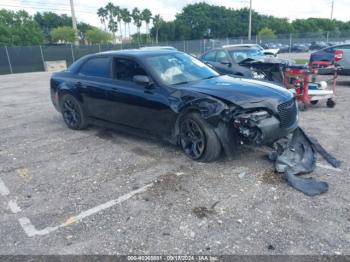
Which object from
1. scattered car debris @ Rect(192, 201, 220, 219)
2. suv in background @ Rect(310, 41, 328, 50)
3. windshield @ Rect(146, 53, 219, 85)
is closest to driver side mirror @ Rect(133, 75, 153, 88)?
windshield @ Rect(146, 53, 219, 85)

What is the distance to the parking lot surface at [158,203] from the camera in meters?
2.98

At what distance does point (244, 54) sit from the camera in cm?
1027

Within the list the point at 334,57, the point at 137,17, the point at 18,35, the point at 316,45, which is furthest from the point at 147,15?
the point at 334,57

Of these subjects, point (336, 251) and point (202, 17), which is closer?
point (336, 251)

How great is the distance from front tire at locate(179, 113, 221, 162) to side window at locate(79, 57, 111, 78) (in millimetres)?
Result: 1949

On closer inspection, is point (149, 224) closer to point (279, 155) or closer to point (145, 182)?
point (145, 182)

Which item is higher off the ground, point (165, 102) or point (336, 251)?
point (165, 102)

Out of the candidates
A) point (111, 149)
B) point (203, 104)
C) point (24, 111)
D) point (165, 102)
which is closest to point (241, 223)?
point (203, 104)

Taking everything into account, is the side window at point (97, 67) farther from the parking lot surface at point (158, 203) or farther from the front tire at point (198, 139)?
the front tire at point (198, 139)

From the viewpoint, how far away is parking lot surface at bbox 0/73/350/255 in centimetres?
298

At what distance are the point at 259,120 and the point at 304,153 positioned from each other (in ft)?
2.98

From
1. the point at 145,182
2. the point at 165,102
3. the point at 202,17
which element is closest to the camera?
the point at 145,182

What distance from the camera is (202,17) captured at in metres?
91.4

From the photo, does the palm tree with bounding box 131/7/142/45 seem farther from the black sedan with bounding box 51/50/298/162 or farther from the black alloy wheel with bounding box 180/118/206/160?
the black alloy wheel with bounding box 180/118/206/160
